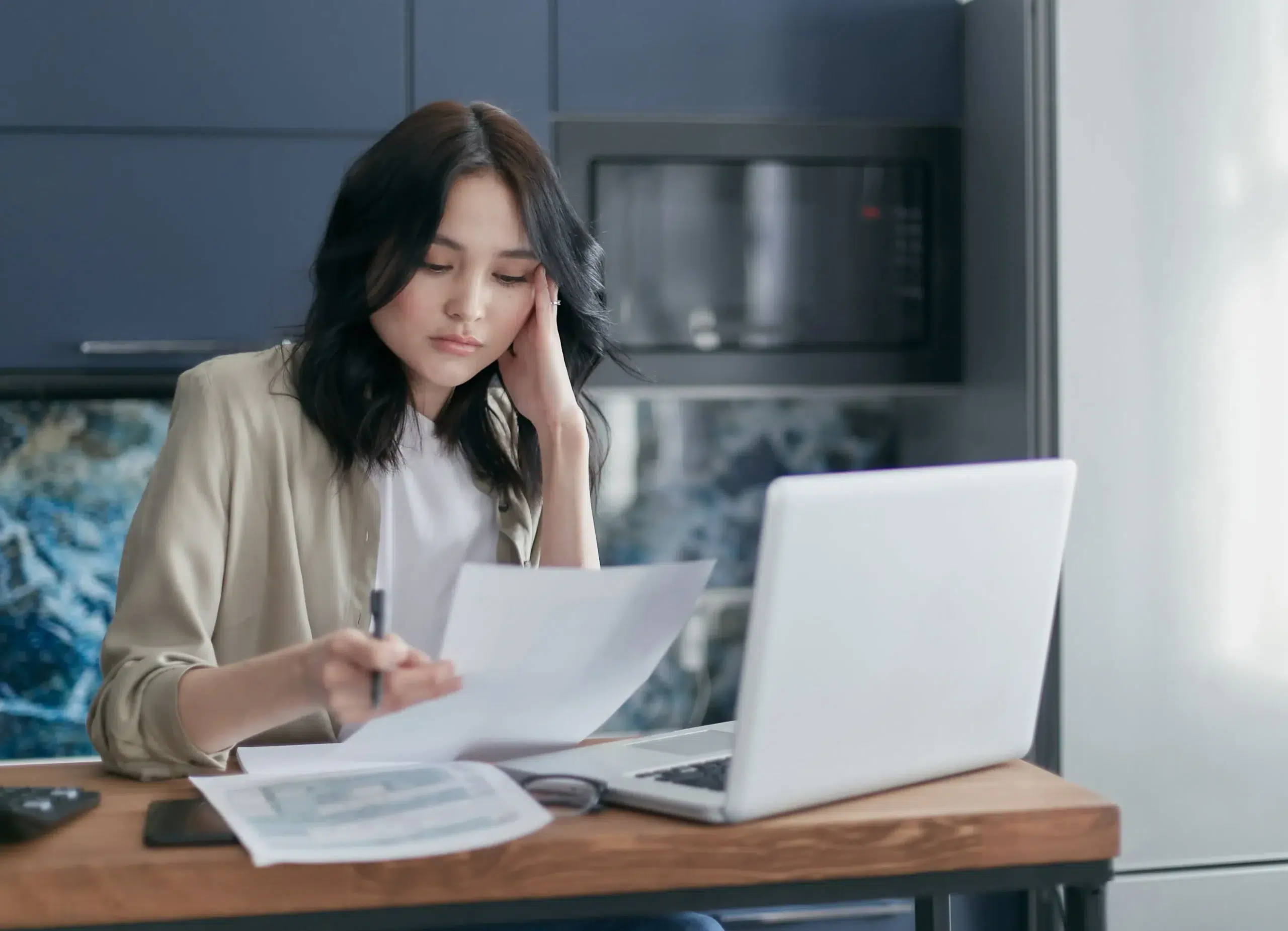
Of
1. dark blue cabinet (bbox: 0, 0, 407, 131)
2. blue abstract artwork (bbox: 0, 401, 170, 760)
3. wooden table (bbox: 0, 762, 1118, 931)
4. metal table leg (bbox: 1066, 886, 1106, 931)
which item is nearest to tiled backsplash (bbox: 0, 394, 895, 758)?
blue abstract artwork (bbox: 0, 401, 170, 760)

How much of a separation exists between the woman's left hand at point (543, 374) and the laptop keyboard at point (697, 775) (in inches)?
23.3

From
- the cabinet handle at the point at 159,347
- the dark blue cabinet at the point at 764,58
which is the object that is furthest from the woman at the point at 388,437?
the dark blue cabinet at the point at 764,58

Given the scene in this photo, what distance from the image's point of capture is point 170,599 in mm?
1184

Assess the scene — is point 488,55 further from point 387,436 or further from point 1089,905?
point 1089,905

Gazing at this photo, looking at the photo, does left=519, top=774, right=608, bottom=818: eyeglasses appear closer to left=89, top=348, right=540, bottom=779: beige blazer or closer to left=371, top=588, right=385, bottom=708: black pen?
left=371, top=588, right=385, bottom=708: black pen

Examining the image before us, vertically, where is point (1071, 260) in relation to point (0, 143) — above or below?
below

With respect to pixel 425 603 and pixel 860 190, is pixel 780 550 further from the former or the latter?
pixel 860 190

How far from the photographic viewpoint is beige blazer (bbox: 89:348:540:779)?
119 centimetres

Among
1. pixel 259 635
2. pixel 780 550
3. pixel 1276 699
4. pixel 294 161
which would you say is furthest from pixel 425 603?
pixel 1276 699

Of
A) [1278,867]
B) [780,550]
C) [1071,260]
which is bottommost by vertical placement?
[1278,867]

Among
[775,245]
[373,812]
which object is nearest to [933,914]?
[373,812]

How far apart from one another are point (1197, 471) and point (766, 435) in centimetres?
81

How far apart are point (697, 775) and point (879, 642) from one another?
165 millimetres

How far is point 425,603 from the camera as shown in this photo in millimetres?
1449
